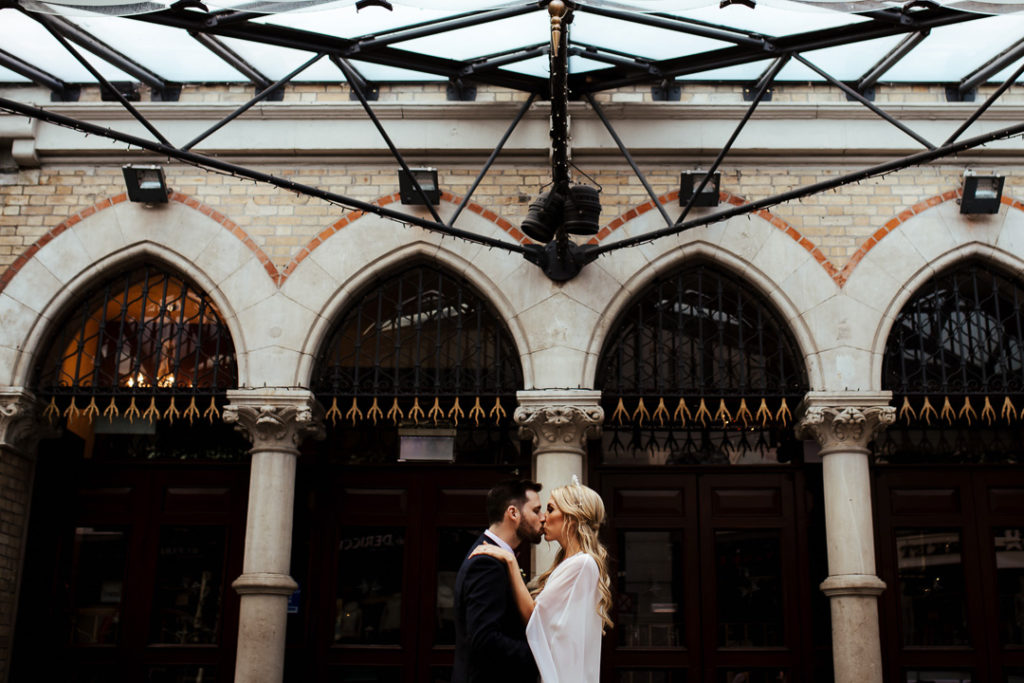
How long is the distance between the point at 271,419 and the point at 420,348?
139 cm

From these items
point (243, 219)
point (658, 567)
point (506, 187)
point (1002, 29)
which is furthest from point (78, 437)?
point (1002, 29)

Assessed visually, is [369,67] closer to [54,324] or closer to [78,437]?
[54,324]

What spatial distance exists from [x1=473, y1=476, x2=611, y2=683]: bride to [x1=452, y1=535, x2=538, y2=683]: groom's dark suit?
0.05 m

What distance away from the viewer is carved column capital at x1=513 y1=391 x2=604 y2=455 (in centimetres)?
848

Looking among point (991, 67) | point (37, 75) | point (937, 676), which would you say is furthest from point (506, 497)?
point (37, 75)

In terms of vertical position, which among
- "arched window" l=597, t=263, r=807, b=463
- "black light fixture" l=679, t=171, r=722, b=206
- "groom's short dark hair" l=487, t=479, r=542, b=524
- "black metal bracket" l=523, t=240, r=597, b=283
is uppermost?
"black light fixture" l=679, t=171, r=722, b=206

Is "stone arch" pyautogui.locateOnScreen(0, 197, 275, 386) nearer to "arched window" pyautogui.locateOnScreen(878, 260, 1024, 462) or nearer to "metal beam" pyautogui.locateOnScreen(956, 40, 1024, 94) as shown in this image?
"arched window" pyautogui.locateOnScreen(878, 260, 1024, 462)

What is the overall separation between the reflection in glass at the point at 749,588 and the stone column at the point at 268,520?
3.70 metres

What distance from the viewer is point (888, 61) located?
8555mm

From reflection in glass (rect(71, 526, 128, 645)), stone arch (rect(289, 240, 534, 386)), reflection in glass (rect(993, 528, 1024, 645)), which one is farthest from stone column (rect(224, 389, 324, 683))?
reflection in glass (rect(993, 528, 1024, 645))

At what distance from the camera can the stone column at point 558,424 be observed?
8.48 metres

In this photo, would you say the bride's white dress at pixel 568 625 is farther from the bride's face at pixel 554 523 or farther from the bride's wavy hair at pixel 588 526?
the bride's face at pixel 554 523

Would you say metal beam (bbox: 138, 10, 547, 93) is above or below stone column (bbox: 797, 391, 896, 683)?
above

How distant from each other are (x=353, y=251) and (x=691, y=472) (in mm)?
3598
